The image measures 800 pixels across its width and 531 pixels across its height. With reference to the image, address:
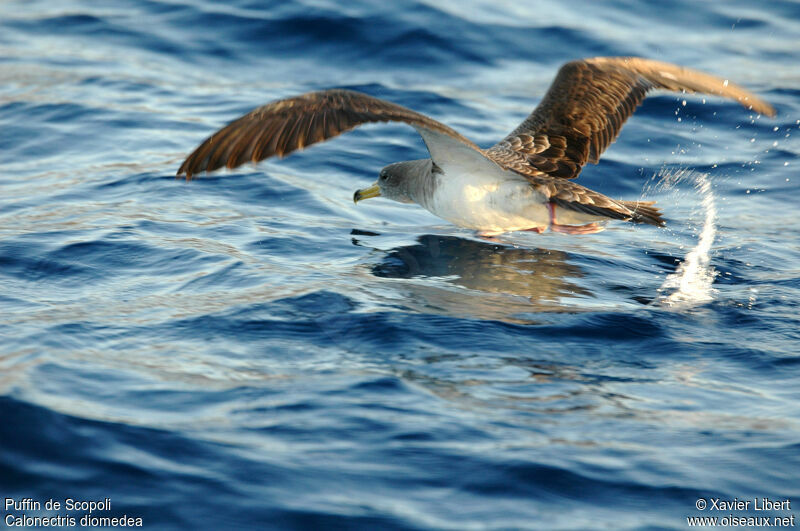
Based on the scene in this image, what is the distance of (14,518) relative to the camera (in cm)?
358

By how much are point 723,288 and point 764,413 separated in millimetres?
1886

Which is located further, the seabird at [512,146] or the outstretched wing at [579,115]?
the outstretched wing at [579,115]

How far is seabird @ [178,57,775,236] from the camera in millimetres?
5398

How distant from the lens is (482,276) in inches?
259

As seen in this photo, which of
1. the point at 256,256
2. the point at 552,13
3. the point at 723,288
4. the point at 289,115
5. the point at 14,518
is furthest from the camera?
the point at 552,13

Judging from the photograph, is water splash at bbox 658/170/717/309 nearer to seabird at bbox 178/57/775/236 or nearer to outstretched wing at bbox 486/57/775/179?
seabird at bbox 178/57/775/236

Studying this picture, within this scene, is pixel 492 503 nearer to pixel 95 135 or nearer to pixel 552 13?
pixel 95 135

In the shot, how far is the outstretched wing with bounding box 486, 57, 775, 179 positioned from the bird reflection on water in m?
0.78

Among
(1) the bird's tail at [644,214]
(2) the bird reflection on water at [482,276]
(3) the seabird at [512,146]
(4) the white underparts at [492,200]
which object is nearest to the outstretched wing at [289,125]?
(3) the seabird at [512,146]

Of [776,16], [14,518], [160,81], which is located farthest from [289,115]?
[776,16]

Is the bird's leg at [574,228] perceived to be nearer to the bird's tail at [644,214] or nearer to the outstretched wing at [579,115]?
the outstretched wing at [579,115]

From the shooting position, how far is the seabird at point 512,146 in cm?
540

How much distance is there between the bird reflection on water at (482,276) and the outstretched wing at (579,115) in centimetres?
78

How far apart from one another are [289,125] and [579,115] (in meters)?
Answer: 3.07
